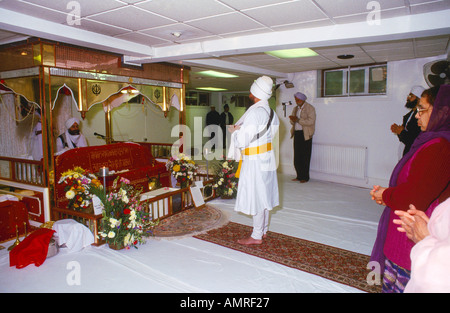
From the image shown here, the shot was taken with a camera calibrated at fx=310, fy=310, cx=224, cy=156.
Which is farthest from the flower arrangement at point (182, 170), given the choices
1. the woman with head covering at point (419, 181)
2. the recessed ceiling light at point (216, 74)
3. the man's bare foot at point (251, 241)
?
the woman with head covering at point (419, 181)

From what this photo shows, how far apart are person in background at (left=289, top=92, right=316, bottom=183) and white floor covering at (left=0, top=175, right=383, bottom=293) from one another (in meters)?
3.00

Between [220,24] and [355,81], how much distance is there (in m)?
4.72

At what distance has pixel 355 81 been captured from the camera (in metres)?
7.29

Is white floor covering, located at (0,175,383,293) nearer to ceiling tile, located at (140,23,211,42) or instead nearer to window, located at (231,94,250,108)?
ceiling tile, located at (140,23,211,42)

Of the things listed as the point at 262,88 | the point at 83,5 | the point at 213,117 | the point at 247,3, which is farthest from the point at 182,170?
the point at 213,117

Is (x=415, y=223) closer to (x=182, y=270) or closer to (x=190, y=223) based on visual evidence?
(x=182, y=270)

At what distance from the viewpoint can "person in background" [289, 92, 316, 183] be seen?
23.9ft

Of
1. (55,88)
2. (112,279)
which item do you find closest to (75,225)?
(112,279)

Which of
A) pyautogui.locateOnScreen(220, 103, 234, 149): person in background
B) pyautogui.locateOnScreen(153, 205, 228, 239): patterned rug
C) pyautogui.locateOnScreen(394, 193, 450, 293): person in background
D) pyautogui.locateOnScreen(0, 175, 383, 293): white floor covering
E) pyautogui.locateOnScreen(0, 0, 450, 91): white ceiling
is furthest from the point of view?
pyautogui.locateOnScreen(220, 103, 234, 149): person in background

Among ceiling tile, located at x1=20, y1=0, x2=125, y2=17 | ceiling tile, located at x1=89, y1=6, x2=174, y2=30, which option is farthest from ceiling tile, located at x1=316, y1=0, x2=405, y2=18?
ceiling tile, located at x1=20, y1=0, x2=125, y2=17

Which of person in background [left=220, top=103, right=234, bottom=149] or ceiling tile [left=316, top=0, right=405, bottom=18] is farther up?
ceiling tile [left=316, top=0, right=405, bottom=18]

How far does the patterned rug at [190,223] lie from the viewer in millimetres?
4104

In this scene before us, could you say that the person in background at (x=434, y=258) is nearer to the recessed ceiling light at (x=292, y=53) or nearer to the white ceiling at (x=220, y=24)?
the white ceiling at (x=220, y=24)
